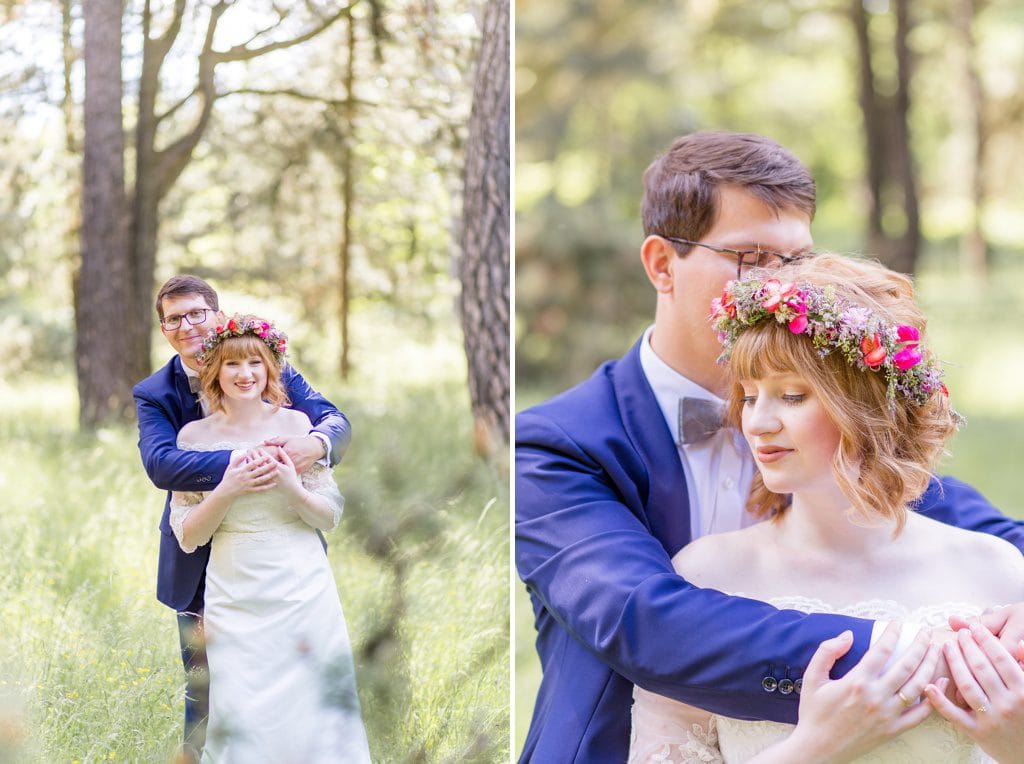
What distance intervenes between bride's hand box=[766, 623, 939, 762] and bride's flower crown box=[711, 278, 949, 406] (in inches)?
20.7

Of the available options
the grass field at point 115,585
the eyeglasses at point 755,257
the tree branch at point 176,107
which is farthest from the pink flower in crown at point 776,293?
the tree branch at point 176,107

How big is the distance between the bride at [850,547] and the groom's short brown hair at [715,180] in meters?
0.24

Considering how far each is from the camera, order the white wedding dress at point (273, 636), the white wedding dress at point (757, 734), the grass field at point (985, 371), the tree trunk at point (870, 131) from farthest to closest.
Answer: the tree trunk at point (870, 131) < the grass field at point (985, 371) < the white wedding dress at point (273, 636) < the white wedding dress at point (757, 734)

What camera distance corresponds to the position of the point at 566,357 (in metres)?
11.2

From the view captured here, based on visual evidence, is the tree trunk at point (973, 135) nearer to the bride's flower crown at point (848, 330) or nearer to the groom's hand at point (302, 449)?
the bride's flower crown at point (848, 330)

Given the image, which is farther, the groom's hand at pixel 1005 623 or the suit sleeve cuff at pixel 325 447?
the suit sleeve cuff at pixel 325 447

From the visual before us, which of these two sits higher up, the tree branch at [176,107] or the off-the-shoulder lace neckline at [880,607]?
the tree branch at [176,107]

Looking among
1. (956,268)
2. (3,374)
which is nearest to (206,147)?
(3,374)

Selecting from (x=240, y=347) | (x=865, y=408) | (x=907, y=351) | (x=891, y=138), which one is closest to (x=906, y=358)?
(x=907, y=351)

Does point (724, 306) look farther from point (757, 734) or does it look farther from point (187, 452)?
point (187, 452)

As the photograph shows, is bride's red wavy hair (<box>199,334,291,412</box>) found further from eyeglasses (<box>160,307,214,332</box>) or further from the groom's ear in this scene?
the groom's ear

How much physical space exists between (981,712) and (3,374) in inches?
82.9

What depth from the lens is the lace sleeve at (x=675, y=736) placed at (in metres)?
2.51

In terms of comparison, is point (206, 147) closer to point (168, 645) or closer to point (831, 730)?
point (168, 645)
